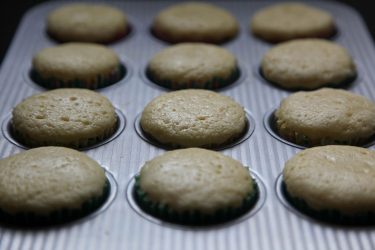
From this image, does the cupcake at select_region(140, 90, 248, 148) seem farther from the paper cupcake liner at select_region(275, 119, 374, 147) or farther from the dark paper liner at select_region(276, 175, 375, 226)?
the dark paper liner at select_region(276, 175, 375, 226)

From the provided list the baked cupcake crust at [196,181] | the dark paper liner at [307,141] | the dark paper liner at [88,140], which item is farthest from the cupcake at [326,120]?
the dark paper liner at [88,140]

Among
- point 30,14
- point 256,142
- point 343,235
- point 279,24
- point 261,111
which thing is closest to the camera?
point 343,235

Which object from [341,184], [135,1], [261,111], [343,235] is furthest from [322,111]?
[135,1]

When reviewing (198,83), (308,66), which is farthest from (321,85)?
(198,83)

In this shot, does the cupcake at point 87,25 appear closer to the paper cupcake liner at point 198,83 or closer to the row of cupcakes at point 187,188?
the paper cupcake liner at point 198,83

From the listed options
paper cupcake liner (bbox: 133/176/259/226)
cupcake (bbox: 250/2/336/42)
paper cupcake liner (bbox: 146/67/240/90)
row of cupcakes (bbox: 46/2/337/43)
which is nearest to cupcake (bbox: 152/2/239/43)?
row of cupcakes (bbox: 46/2/337/43)

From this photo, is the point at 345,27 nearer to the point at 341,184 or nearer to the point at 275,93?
the point at 275,93

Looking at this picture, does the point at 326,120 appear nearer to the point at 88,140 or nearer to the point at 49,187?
the point at 88,140
